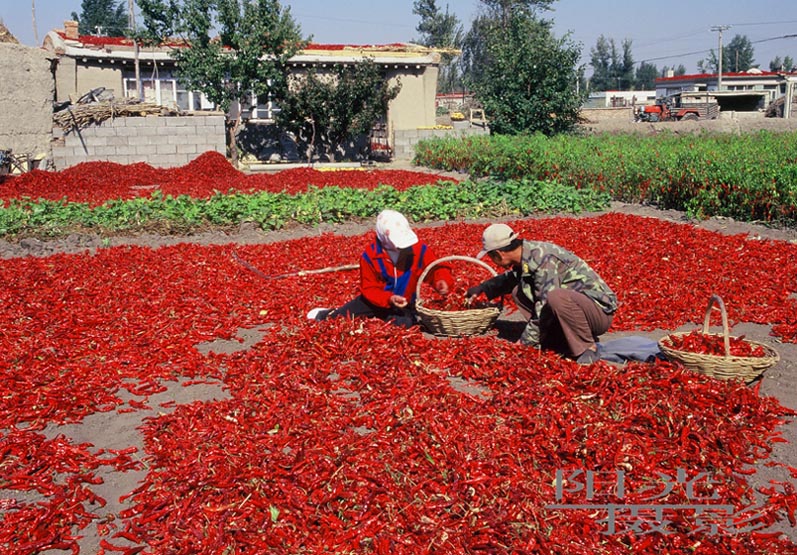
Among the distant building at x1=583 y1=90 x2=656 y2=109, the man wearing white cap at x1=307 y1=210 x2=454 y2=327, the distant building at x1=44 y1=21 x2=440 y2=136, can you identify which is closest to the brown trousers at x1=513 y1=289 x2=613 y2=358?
the man wearing white cap at x1=307 y1=210 x2=454 y2=327

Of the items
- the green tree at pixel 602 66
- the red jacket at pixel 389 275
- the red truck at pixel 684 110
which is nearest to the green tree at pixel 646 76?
the green tree at pixel 602 66

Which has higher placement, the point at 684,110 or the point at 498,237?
the point at 684,110

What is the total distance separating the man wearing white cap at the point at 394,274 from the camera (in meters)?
6.62

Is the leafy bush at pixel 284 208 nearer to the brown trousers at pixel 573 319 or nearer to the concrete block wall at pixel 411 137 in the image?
the brown trousers at pixel 573 319

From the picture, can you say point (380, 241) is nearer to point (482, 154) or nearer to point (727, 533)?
point (727, 533)

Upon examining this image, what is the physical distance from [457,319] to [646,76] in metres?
120

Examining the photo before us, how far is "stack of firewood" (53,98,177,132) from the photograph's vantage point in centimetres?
2244

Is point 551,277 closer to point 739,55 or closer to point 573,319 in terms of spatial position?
point 573,319

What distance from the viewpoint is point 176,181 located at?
19.6 metres

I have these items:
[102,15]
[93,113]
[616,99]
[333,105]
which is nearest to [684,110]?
[333,105]

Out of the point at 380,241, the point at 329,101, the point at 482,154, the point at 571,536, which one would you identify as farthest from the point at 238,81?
the point at 571,536

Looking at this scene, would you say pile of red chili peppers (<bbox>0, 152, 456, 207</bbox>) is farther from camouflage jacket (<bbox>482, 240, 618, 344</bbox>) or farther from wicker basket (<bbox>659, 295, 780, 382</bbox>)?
wicker basket (<bbox>659, 295, 780, 382</bbox>)

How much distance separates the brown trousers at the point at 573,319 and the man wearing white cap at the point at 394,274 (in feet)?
3.46

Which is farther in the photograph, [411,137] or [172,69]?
[172,69]
